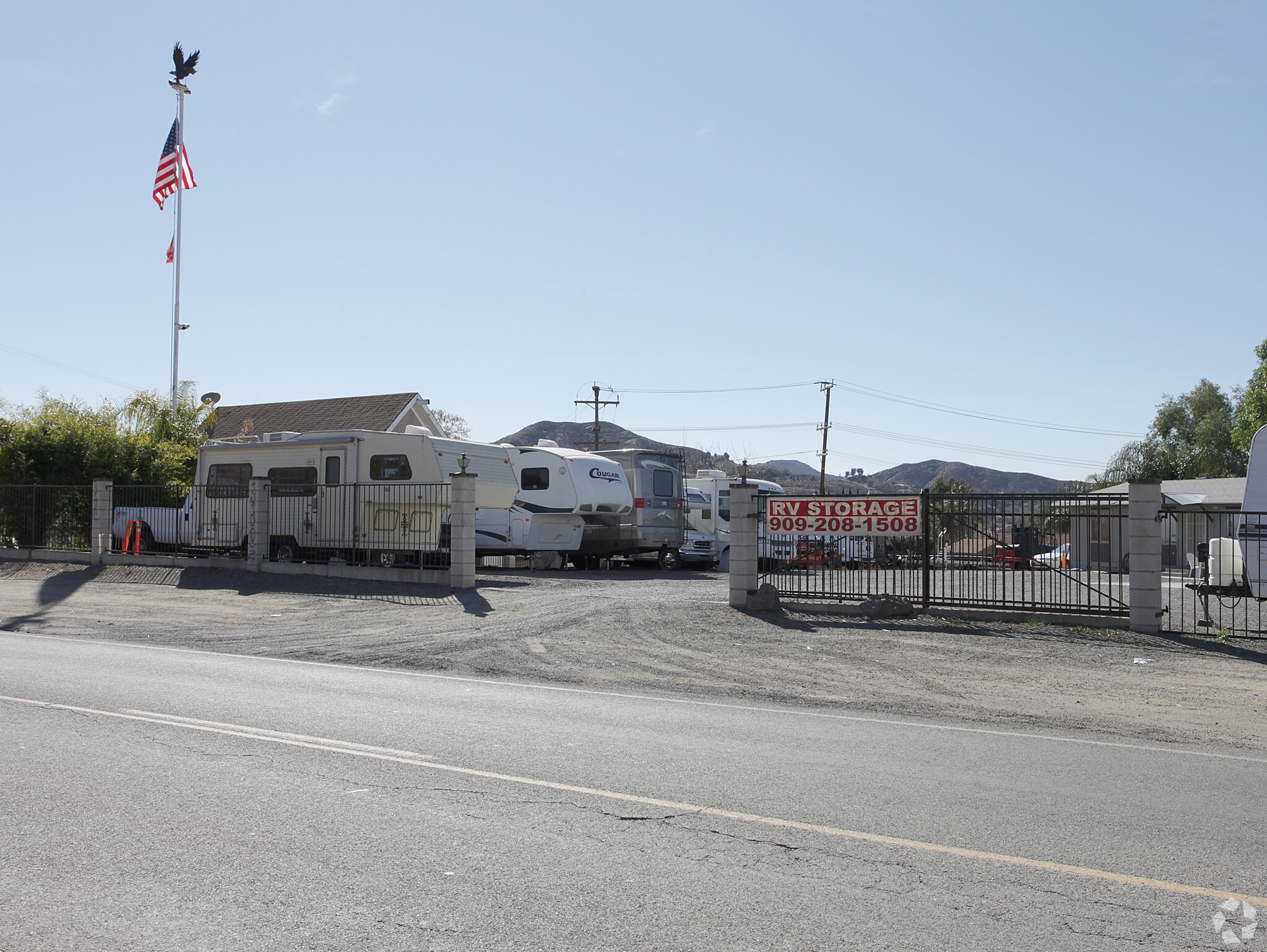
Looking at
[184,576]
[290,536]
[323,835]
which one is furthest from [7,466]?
[323,835]

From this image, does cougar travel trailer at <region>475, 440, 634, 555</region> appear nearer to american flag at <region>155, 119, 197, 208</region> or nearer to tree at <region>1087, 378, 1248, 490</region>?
american flag at <region>155, 119, 197, 208</region>

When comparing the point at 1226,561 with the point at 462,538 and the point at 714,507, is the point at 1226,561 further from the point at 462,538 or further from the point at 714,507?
the point at 462,538

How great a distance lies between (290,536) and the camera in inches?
901

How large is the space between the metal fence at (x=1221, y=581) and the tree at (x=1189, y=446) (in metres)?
48.7

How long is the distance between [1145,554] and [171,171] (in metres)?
33.2

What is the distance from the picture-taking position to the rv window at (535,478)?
84.1 ft

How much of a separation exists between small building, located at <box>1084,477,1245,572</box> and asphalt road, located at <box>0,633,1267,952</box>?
825cm

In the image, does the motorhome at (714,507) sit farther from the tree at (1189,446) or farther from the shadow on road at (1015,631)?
the tree at (1189,446)

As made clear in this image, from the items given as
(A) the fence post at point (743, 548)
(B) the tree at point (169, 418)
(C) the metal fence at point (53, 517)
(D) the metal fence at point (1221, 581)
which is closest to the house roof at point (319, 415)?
(B) the tree at point (169, 418)

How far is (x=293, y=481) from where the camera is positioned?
23.0 metres

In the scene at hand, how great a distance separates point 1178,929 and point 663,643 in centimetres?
998

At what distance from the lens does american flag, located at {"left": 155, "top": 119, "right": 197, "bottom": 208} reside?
3419cm

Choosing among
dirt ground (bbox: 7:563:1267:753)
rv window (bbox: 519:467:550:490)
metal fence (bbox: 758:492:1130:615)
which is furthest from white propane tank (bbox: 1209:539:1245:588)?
rv window (bbox: 519:467:550:490)

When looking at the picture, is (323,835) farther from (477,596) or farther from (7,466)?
(7,466)
